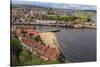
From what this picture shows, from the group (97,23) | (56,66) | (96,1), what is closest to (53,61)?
(56,66)

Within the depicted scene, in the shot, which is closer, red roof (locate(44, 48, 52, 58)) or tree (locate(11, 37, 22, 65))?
tree (locate(11, 37, 22, 65))

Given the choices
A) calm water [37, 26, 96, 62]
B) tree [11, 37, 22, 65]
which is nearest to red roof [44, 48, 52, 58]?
calm water [37, 26, 96, 62]

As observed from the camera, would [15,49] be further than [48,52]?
No

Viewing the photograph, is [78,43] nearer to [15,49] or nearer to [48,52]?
[48,52]

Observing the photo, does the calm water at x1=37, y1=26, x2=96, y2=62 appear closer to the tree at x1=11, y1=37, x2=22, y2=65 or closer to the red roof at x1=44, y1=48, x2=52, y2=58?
the red roof at x1=44, y1=48, x2=52, y2=58

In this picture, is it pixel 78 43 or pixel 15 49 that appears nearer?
pixel 15 49

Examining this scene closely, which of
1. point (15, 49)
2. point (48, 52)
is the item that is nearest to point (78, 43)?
point (48, 52)

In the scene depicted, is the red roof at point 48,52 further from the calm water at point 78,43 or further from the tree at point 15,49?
the tree at point 15,49

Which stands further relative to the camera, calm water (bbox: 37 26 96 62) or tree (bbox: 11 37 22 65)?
calm water (bbox: 37 26 96 62)
